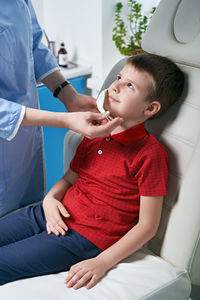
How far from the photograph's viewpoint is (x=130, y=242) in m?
1.02

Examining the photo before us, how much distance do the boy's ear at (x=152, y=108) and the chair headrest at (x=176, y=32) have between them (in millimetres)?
167

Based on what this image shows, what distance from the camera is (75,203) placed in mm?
1123

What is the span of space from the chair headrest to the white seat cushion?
0.64m

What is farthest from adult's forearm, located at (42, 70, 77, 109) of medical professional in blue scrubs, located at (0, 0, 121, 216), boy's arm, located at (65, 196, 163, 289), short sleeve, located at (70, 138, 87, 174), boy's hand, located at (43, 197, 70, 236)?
boy's arm, located at (65, 196, 163, 289)

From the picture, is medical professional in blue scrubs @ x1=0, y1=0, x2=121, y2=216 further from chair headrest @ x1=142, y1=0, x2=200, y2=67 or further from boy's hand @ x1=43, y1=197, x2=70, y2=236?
chair headrest @ x1=142, y1=0, x2=200, y2=67

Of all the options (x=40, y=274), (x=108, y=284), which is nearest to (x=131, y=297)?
(x=108, y=284)

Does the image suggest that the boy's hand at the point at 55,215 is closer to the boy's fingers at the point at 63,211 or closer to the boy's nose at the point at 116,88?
the boy's fingers at the point at 63,211

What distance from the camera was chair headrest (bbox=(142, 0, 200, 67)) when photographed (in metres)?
1.05

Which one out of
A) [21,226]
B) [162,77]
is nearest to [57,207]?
[21,226]

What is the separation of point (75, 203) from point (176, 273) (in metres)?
0.38

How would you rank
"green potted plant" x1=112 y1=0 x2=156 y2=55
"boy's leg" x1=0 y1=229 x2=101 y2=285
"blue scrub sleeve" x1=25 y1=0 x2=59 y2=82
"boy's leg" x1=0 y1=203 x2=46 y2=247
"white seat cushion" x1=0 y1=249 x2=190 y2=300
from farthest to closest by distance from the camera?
"green potted plant" x1=112 y1=0 x2=156 y2=55 < "blue scrub sleeve" x1=25 y1=0 x2=59 y2=82 < "boy's leg" x1=0 y1=203 x2=46 y2=247 < "boy's leg" x1=0 y1=229 x2=101 y2=285 < "white seat cushion" x1=0 y1=249 x2=190 y2=300

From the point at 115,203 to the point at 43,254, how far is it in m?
0.27

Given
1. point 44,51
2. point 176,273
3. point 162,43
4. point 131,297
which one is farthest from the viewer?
point 44,51

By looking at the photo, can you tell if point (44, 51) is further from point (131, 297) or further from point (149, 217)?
point (131, 297)
